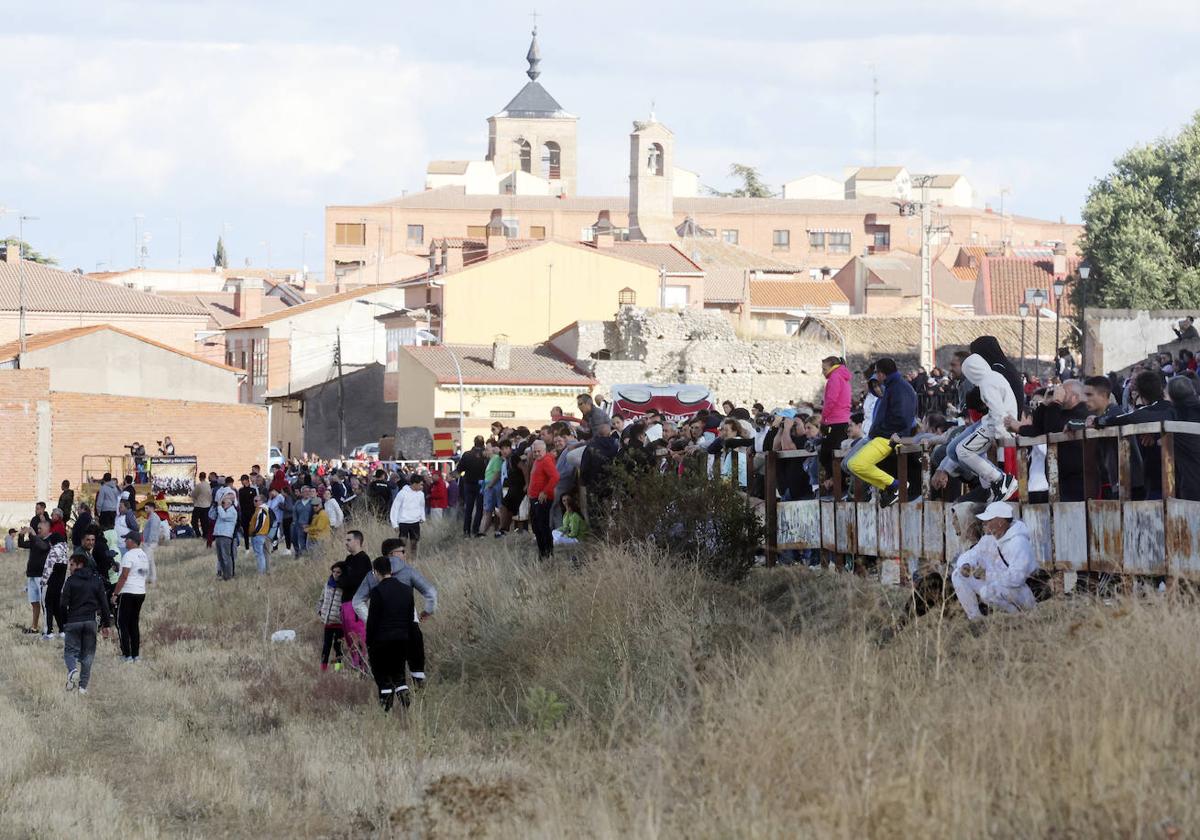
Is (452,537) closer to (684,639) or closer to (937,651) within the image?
(684,639)

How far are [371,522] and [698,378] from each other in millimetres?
37777

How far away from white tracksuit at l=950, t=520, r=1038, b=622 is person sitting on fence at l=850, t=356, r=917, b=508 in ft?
11.2

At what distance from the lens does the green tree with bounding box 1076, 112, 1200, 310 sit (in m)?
63.7

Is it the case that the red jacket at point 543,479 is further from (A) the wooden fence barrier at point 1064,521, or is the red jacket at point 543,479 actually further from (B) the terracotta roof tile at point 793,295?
(B) the terracotta roof tile at point 793,295

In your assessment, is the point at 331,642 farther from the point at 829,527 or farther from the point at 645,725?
the point at 645,725

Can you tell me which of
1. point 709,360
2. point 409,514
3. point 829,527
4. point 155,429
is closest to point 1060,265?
point 709,360

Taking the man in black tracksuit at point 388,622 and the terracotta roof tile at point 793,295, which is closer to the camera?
the man in black tracksuit at point 388,622

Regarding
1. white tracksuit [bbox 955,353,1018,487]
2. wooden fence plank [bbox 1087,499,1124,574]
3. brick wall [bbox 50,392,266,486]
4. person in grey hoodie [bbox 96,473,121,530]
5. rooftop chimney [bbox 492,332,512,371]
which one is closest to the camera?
wooden fence plank [bbox 1087,499,1124,574]

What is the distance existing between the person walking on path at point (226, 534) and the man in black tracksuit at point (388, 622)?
55.8ft

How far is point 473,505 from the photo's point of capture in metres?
27.0

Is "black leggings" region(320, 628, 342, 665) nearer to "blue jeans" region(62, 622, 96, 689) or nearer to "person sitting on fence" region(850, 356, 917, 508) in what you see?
"blue jeans" region(62, 622, 96, 689)

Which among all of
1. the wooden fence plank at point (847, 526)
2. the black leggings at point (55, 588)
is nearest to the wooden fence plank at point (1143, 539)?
the wooden fence plank at point (847, 526)

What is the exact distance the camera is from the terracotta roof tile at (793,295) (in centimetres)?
9350

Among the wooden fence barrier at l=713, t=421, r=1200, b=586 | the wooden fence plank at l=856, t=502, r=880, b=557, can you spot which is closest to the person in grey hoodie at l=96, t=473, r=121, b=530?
the wooden fence barrier at l=713, t=421, r=1200, b=586
